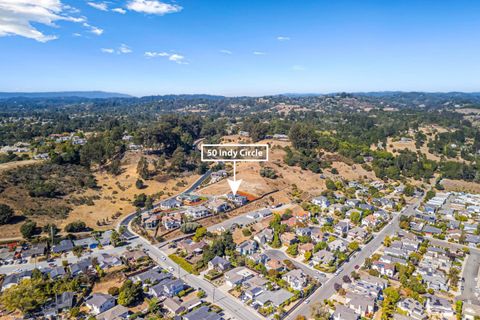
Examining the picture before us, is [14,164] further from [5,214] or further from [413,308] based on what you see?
[413,308]

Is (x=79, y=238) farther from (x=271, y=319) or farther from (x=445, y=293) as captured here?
(x=445, y=293)

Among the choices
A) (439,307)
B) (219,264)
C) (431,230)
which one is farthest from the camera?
(431,230)

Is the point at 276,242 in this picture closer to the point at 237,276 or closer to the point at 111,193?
the point at 237,276

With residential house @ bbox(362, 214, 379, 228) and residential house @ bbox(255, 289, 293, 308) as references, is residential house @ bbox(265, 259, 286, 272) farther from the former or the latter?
residential house @ bbox(362, 214, 379, 228)

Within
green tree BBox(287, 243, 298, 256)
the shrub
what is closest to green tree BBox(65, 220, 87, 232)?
the shrub

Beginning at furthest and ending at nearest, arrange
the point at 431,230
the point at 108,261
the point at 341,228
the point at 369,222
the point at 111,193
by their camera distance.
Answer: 1. the point at 111,193
2. the point at 369,222
3. the point at 431,230
4. the point at 341,228
5. the point at 108,261

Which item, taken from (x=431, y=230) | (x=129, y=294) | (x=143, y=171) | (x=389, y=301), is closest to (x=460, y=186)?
(x=431, y=230)

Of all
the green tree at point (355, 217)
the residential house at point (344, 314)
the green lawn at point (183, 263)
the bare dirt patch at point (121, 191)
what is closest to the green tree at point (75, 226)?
the bare dirt patch at point (121, 191)

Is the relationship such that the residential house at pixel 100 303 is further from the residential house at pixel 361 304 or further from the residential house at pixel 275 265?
the residential house at pixel 361 304

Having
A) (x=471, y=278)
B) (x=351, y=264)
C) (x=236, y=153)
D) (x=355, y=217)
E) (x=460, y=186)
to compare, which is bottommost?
(x=460, y=186)

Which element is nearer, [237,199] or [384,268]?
[384,268]

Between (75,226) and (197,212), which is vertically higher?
(75,226)
